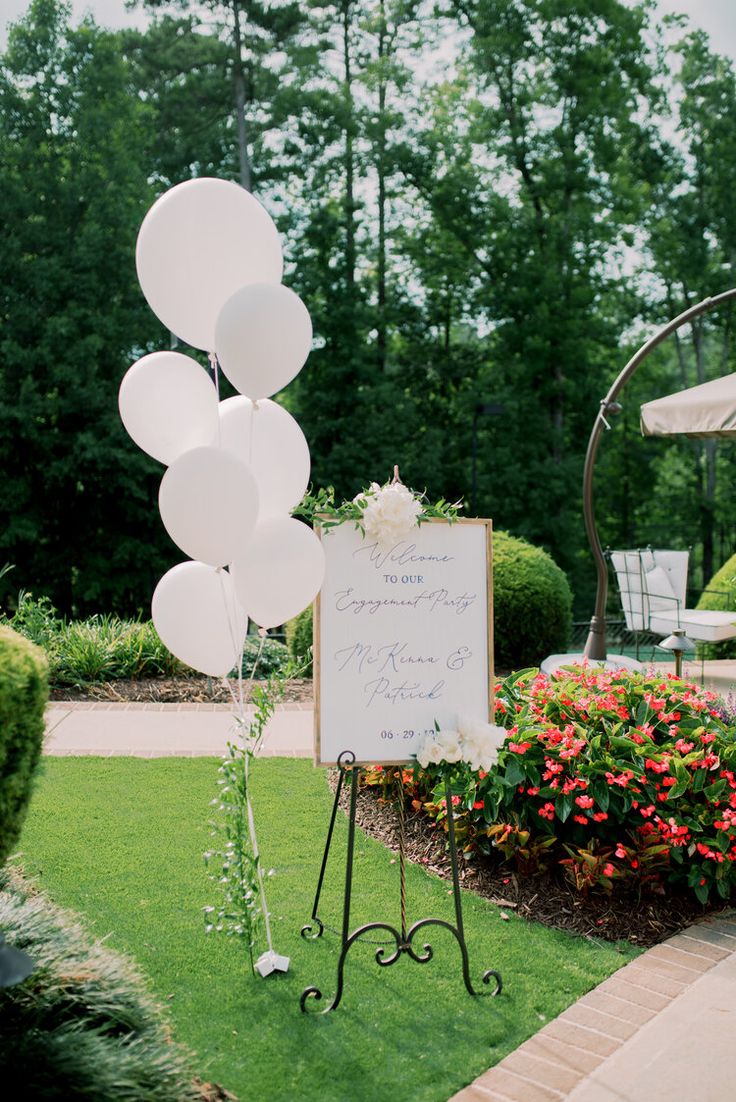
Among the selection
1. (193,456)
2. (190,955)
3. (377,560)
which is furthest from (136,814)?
(193,456)

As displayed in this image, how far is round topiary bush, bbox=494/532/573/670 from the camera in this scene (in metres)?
8.81

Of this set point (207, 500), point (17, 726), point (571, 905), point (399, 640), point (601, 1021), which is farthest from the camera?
point (571, 905)

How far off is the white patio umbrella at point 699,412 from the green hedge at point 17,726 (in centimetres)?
469

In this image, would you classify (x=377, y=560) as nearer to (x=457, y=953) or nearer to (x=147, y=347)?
(x=457, y=953)

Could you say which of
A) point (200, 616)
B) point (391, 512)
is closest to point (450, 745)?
point (391, 512)

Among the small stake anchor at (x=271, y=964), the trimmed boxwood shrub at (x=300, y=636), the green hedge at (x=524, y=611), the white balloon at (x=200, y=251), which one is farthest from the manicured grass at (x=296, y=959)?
the green hedge at (x=524, y=611)

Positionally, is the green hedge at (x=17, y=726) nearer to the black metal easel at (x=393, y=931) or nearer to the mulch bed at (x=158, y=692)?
the black metal easel at (x=393, y=931)

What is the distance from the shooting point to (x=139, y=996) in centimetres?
263

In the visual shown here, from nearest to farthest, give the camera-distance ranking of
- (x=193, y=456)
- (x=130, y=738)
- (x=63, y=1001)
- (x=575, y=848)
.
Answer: (x=63, y=1001)
(x=193, y=456)
(x=575, y=848)
(x=130, y=738)

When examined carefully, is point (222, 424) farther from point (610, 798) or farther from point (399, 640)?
point (610, 798)

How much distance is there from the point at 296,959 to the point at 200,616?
121 cm

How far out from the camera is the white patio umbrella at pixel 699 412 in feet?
19.4

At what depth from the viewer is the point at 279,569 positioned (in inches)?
115

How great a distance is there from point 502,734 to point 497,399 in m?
16.6
